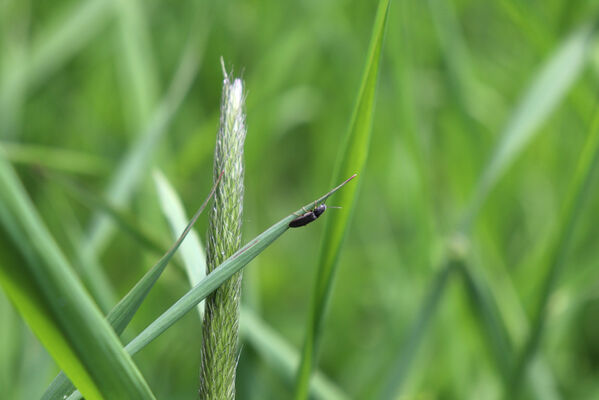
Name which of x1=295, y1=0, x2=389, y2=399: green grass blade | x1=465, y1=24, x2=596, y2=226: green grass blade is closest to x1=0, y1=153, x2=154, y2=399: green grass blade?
x1=295, y1=0, x2=389, y2=399: green grass blade

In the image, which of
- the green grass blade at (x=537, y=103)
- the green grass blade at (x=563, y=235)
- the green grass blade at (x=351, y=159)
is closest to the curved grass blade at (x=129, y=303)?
the green grass blade at (x=351, y=159)

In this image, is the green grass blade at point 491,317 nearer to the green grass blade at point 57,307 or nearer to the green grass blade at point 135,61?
the green grass blade at point 57,307

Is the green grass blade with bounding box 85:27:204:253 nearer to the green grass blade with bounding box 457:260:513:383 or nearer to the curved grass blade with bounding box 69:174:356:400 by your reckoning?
the green grass blade with bounding box 457:260:513:383

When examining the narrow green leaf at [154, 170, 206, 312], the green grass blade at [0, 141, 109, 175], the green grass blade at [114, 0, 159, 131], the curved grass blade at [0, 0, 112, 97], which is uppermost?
the curved grass blade at [0, 0, 112, 97]

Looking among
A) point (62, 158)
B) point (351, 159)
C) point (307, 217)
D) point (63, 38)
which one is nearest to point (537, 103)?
point (351, 159)

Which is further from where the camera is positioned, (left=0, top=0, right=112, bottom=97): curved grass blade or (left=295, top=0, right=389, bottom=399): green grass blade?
(left=0, top=0, right=112, bottom=97): curved grass blade
